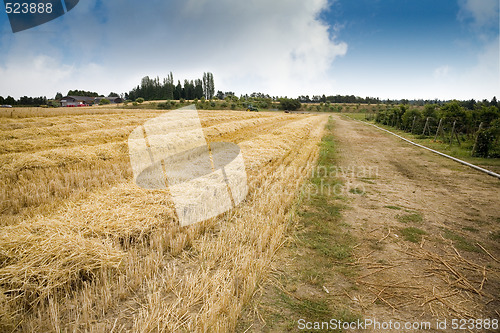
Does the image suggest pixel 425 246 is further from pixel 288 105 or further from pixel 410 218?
pixel 288 105

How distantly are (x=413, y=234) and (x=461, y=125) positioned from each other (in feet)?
55.4

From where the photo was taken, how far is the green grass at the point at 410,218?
470 centimetres

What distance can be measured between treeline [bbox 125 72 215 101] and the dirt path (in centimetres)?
8423

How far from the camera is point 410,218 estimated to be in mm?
4809

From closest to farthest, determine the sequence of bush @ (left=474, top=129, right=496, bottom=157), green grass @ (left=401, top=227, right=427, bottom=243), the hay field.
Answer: the hay field < green grass @ (left=401, top=227, right=427, bottom=243) < bush @ (left=474, top=129, right=496, bottom=157)

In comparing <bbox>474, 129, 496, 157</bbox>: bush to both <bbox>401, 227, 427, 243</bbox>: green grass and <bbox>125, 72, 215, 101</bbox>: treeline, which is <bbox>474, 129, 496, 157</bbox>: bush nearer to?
<bbox>401, 227, 427, 243</bbox>: green grass

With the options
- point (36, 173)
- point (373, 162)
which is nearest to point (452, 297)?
point (373, 162)

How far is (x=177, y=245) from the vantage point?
3602 millimetres

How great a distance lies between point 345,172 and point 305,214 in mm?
4063

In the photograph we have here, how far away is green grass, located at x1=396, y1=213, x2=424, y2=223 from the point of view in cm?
470

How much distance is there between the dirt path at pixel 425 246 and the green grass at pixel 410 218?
0.07 ft

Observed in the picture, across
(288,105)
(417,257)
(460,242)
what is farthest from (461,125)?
(288,105)

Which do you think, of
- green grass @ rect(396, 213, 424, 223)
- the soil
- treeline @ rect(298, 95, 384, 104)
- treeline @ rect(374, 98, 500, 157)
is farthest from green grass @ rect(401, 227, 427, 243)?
treeline @ rect(298, 95, 384, 104)

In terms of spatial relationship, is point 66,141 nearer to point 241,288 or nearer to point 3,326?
point 3,326
